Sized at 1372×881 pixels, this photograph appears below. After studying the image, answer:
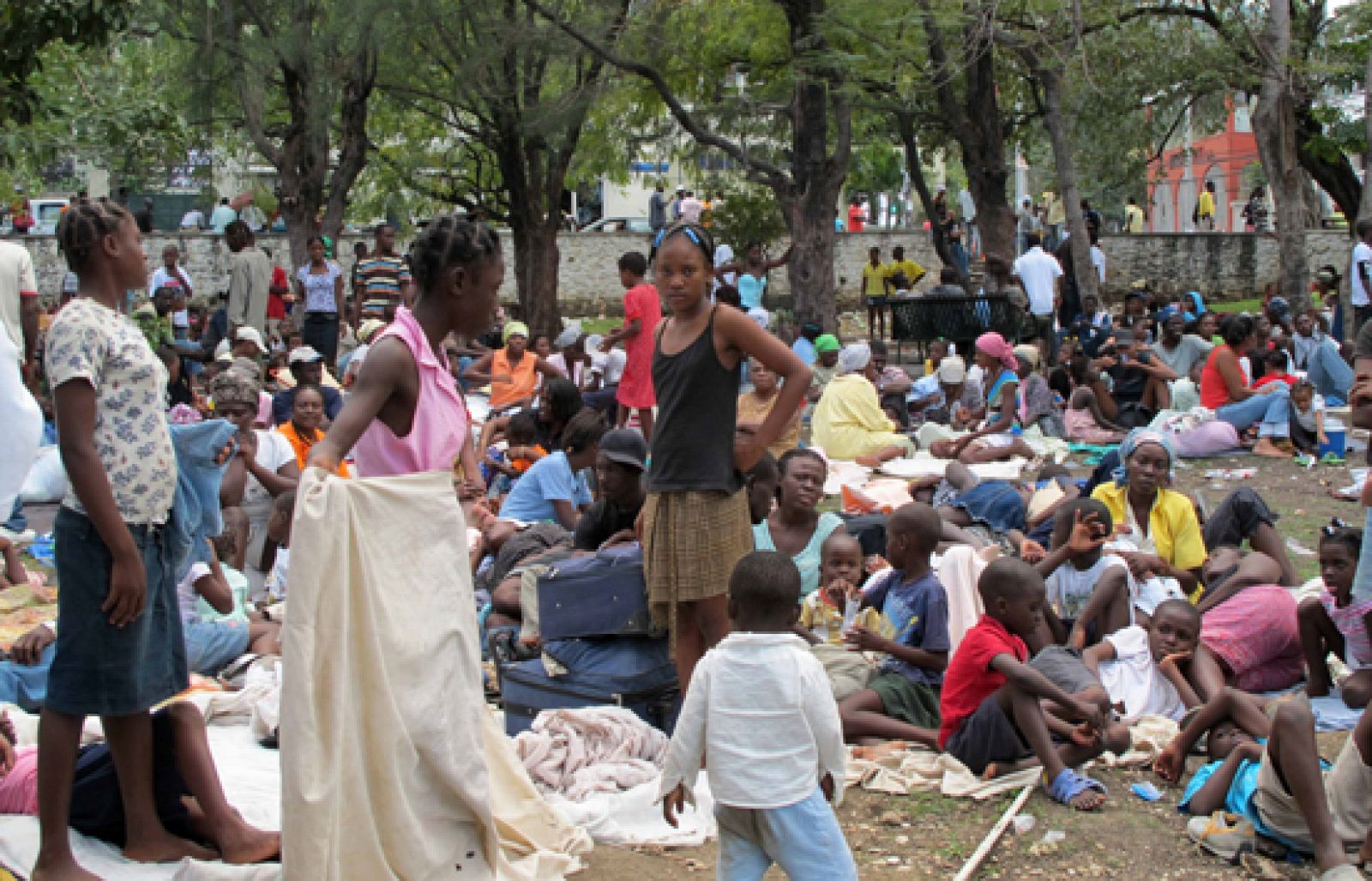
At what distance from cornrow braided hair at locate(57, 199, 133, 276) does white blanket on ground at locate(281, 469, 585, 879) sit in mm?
911

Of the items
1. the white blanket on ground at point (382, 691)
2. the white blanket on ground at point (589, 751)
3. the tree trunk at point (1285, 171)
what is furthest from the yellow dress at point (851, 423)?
the tree trunk at point (1285, 171)

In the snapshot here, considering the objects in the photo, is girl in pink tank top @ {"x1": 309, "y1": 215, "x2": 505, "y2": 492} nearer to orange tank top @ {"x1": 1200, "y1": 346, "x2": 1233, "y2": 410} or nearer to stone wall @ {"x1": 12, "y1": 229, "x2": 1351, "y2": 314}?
orange tank top @ {"x1": 1200, "y1": 346, "x2": 1233, "y2": 410}

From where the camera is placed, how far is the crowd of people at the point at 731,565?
3.62m

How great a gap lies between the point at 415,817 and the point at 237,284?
12957 mm

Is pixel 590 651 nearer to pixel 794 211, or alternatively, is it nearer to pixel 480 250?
pixel 480 250

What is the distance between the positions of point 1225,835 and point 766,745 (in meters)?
1.80

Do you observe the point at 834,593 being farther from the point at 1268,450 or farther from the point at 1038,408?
the point at 1268,450

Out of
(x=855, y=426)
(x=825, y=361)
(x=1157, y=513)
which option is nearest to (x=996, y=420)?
(x=855, y=426)

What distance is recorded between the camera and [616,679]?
207 inches

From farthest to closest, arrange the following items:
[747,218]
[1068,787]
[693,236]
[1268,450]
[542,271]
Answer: [747,218]
[542,271]
[1268,450]
[1068,787]
[693,236]

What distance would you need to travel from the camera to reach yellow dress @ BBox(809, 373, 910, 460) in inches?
432

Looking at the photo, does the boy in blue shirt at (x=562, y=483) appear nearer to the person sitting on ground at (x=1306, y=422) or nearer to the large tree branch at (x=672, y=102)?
the person sitting on ground at (x=1306, y=422)

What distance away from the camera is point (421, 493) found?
3518 millimetres

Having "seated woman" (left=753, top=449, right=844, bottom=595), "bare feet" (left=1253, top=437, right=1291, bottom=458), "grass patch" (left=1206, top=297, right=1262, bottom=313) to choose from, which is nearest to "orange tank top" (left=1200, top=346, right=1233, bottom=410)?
"bare feet" (left=1253, top=437, right=1291, bottom=458)
